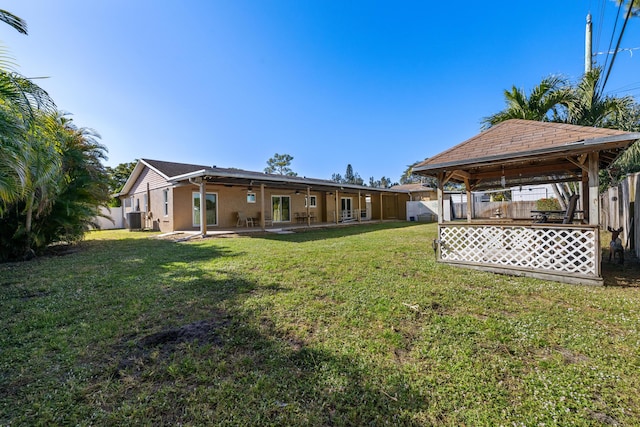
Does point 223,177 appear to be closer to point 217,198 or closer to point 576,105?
point 217,198

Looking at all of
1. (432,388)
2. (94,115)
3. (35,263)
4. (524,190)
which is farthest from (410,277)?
(524,190)

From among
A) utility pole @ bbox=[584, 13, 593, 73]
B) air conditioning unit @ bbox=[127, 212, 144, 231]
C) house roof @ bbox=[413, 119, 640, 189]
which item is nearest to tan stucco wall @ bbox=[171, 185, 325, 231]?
air conditioning unit @ bbox=[127, 212, 144, 231]

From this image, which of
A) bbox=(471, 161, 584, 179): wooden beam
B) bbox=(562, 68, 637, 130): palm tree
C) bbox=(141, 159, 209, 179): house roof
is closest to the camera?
bbox=(471, 161, 584, 179): wooden beam

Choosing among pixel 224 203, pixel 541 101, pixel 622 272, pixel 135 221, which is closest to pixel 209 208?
pixel 224 203

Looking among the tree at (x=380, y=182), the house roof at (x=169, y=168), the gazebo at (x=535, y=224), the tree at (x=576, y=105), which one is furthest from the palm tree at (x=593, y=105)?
the tree at (x=380, y=182)

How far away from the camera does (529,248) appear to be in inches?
203

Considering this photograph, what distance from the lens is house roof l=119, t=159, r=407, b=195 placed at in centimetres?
1046

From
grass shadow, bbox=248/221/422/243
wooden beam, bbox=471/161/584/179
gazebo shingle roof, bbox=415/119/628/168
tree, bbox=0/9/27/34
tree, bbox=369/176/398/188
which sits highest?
tree, bbox=369/176/398/188

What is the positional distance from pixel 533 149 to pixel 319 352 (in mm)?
5229

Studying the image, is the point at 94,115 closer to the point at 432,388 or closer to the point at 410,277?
the point at 410,277

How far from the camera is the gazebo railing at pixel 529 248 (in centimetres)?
458

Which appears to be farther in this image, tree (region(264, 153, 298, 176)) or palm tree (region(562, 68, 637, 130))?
tree (region(264, 153, 298, 176))

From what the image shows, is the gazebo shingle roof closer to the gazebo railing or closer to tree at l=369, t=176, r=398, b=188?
the gazebo railing

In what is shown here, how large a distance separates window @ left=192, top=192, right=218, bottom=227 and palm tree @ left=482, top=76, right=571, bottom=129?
44.5 feet
